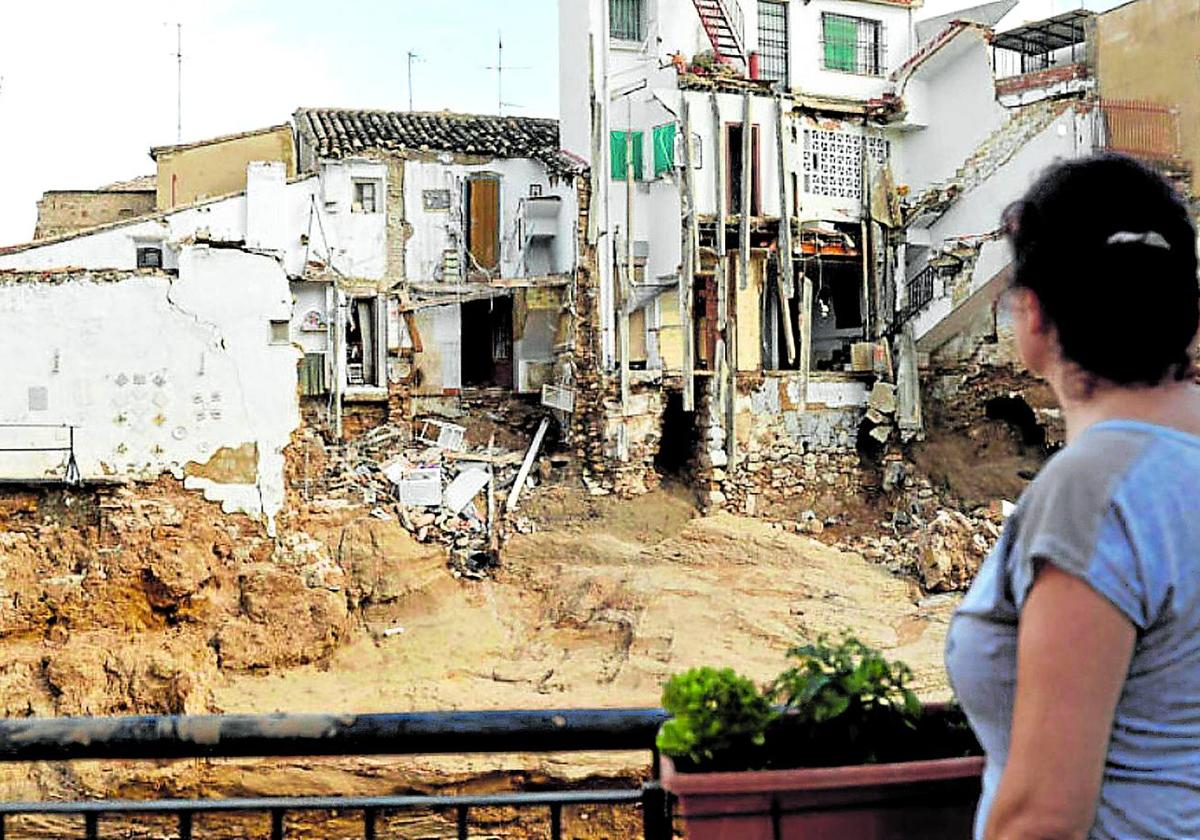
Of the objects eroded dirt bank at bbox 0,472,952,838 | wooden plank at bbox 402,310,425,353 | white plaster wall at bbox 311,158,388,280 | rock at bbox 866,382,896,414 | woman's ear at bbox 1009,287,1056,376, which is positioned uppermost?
white plaster wall at bbox 311,158,388,280

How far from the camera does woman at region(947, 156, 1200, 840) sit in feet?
4.27

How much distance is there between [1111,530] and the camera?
4.28ft

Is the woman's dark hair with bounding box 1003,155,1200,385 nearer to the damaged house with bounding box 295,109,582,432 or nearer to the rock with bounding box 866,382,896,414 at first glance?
the damaged house with bounding box 295,109,582,432

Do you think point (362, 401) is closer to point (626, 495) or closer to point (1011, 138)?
point (626, 495)

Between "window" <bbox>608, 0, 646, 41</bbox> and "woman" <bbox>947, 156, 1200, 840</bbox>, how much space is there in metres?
21.3

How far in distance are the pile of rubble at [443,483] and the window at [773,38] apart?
7.28m

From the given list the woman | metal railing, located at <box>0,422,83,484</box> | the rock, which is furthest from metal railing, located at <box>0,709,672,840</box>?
the rock

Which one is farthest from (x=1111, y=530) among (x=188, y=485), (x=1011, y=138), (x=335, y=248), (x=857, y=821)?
(x=335, y=248)

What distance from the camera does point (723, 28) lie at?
21.9 metres

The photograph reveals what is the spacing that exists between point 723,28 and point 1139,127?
6760 millimetres

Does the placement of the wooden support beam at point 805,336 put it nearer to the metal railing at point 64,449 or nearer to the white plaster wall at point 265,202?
the white plaster wall at point 265,202

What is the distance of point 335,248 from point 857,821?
73.4 feet

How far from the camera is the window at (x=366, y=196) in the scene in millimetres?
23203

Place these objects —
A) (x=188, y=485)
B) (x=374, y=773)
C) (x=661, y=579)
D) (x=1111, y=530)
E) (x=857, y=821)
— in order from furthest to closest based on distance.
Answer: (x=661, y=579) < (x=188, y=485) < (x=374, y=773) < (x=857, y=821) < (x=1111, y=530)
